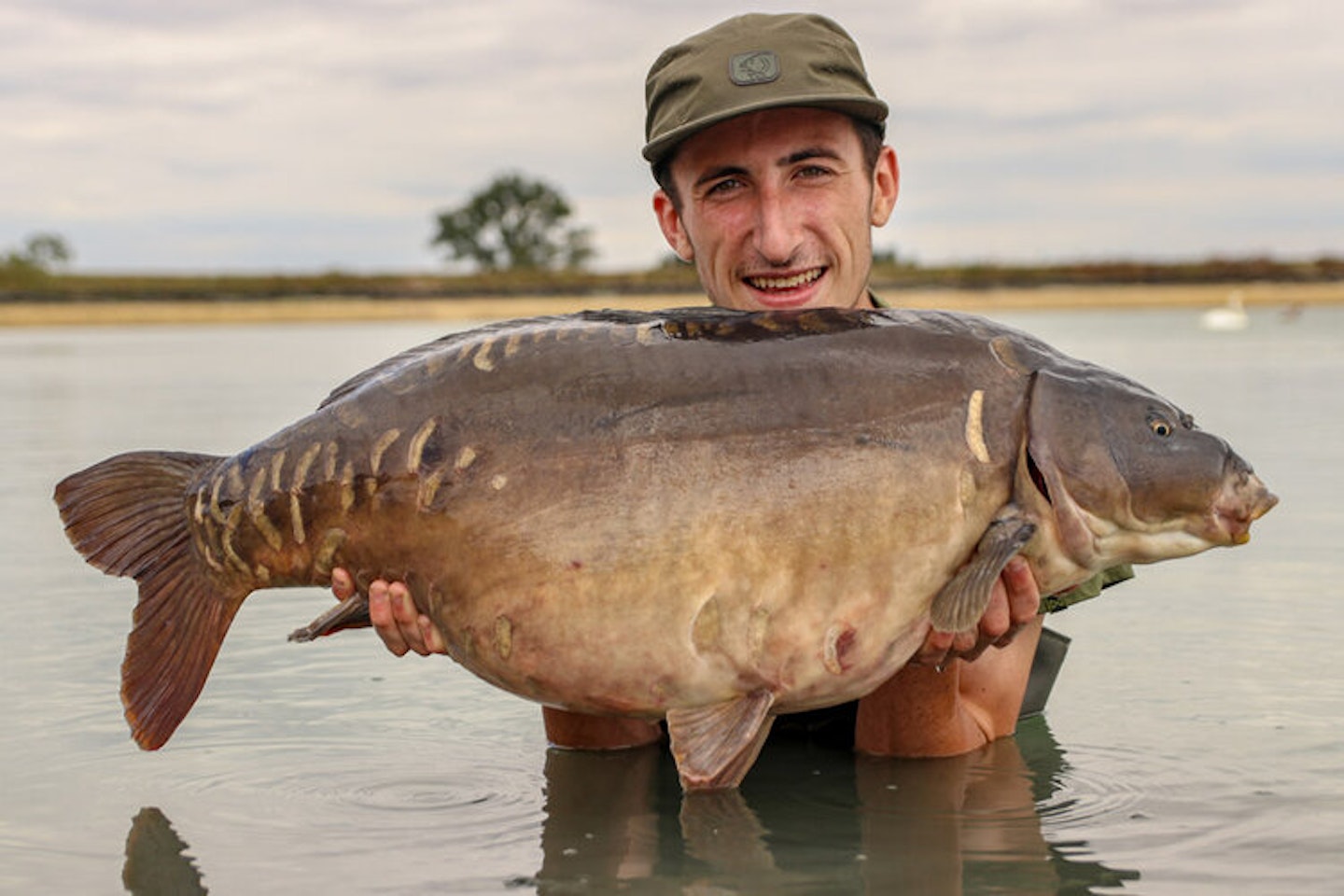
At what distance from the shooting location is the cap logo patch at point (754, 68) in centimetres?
442

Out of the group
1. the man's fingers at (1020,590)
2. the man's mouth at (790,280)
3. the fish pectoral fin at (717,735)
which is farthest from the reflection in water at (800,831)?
the man's mouth at (790,280)

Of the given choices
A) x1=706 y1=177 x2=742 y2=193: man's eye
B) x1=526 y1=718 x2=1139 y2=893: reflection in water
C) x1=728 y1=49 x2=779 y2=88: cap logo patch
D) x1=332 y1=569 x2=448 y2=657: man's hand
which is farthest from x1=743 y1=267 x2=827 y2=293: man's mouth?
x1=332 y1=569 x2=448 y2=657: man's hand

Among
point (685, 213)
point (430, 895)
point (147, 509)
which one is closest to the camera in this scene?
point (430, 895)

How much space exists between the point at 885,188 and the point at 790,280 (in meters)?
0.53

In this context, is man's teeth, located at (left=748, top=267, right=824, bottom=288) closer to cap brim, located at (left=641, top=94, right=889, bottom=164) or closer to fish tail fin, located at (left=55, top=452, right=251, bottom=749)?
cap brim, located at (left=641, top=94, right=889, bottom=164)

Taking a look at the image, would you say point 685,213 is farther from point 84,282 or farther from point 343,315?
point 84,282

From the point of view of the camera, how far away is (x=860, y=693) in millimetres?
3639

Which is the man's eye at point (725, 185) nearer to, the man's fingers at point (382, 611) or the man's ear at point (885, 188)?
the man's ear at point (885, 188)

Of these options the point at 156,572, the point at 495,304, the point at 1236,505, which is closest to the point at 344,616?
the point at 156,572

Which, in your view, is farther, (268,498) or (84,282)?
(84,282)

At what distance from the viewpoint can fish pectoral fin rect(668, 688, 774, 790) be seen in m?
3.52

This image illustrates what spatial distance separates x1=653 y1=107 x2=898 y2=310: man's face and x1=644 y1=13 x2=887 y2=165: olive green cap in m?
0.09

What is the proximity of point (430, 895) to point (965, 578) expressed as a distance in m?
1.13

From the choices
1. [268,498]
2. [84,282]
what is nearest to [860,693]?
[268,498]
